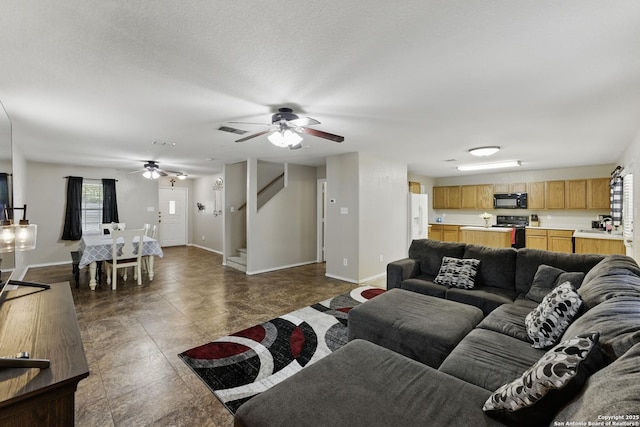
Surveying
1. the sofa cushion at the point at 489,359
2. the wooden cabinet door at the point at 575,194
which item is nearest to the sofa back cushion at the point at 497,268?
the sofa cushion at the point at 489,359

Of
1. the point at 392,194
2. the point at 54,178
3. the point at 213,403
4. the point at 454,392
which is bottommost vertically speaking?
the point at 213,403

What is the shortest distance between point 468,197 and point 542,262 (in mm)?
5581

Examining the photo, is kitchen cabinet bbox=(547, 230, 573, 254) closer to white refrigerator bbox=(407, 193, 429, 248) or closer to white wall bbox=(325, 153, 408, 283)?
white refrigerator bbox=(407, 193, 429, 248)

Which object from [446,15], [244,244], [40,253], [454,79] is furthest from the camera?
[244,244]

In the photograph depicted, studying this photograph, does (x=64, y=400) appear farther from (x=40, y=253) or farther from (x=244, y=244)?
(x=40, y=253)

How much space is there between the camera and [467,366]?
5.43 ft

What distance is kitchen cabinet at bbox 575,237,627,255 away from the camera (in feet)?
15.6

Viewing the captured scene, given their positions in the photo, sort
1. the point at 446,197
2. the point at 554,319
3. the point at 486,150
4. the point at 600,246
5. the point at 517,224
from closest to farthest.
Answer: the point at 554,319 < the point at 486,150 < the point at 600,246 < the point at 517,224 < the point at 446,197

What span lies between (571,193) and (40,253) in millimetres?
12250

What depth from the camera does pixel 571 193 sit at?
661 cm

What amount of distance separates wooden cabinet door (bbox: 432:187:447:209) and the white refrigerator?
226cm

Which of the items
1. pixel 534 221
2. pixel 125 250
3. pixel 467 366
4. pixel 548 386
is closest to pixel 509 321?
pixel 467 366

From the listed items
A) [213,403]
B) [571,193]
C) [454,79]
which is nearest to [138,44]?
[454,79]

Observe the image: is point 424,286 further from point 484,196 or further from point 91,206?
point 91,206
